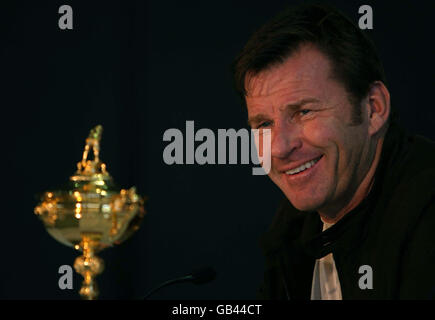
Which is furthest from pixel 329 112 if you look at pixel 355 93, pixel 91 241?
pixel 91 241

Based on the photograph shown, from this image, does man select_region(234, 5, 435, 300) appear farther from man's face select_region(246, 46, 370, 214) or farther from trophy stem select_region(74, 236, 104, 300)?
trophy stem select_region(74, 236, 104, 300)

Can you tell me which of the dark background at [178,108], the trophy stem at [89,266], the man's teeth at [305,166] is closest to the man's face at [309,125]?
the man's teeth at [305,166]

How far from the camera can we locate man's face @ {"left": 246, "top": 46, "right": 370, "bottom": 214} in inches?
44.7

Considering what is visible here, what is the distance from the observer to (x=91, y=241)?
1.15 metres

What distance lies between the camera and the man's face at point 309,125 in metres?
1.13

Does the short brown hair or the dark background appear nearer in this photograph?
the short brown hair

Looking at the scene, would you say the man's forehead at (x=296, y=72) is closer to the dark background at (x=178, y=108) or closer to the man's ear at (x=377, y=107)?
the man's ear at (x=377, y=107)

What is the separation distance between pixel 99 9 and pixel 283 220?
3.08ft

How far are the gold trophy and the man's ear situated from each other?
18.7 inches

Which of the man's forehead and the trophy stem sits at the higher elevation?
the man's forehead

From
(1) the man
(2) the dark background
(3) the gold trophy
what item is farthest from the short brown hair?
(2) the dark background

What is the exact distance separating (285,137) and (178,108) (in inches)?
32.6

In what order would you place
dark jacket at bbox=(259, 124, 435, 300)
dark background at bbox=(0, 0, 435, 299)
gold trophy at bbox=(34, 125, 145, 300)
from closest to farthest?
1. dark jacket at bbox=(259, 124, 435, 300)
2. gold trophy at bbox=(34, 125, 145, 300)
3. dark background at bbox=(0, 0, 435, 299)

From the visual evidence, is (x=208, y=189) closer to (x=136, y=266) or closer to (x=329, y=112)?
(x=136, y=266)
